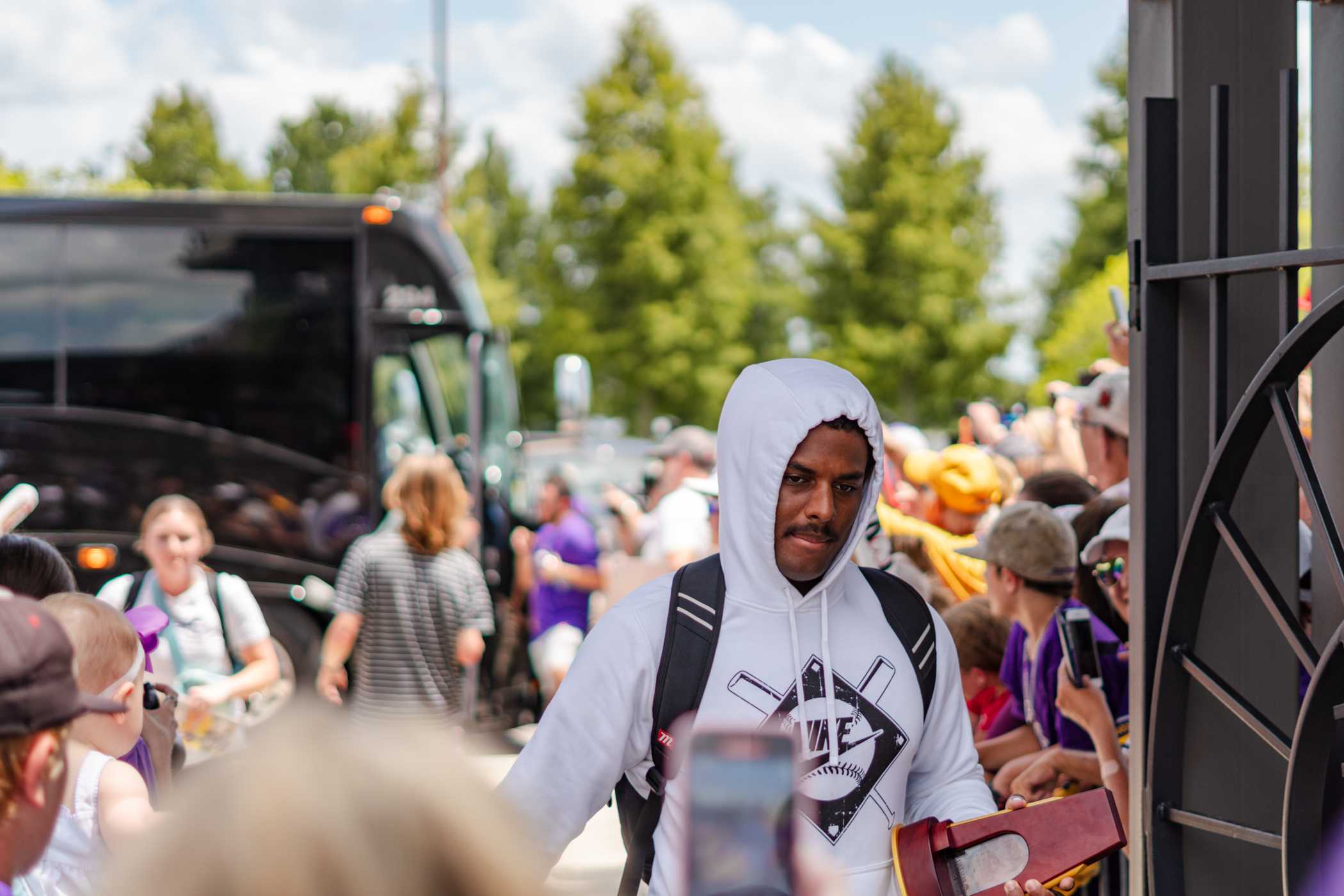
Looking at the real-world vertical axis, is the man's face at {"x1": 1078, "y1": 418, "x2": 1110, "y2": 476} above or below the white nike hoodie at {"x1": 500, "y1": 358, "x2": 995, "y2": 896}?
above

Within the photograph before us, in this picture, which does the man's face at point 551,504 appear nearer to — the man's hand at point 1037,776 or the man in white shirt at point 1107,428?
the man in white shirt at point 1107,428

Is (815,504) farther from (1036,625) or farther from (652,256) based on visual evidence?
(652,256)

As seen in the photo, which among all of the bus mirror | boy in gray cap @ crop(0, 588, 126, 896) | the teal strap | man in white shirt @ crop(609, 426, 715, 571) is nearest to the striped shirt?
the teal strap

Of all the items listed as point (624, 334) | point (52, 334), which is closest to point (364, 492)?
point (52, 334)

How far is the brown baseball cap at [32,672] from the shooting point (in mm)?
1275

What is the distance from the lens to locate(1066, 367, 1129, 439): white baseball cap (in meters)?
4.73

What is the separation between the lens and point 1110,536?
3.81 metres

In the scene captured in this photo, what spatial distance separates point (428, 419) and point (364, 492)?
2.38 feet

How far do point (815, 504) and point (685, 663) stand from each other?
32 centimetres

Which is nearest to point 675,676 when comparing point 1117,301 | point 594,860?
point 1117,301

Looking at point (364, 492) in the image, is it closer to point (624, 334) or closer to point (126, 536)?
point (126, 536)

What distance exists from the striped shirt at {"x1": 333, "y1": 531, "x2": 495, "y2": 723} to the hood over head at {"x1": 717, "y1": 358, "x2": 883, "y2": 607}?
426 cm

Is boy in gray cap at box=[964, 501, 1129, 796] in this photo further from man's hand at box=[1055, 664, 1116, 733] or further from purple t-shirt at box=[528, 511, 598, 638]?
purple t-shirt at box=[528, 511, 598, 638]

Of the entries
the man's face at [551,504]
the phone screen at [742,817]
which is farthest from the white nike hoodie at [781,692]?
the man's face at [551,504]
